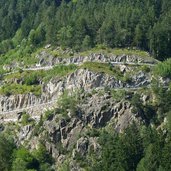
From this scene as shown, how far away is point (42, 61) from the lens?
529ft

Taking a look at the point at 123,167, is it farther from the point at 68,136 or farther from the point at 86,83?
the point at 86,83

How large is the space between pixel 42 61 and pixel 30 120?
24.3 m

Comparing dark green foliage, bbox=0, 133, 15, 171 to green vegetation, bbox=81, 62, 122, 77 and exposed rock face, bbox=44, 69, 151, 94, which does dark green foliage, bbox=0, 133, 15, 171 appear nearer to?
exposed rock face, bbox=44, 69, 151, 94

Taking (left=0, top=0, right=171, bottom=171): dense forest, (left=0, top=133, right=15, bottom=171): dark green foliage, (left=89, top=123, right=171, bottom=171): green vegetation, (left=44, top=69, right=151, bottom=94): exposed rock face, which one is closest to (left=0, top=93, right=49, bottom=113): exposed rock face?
(left=0, top=0, right=171, bottom=171): dense forest

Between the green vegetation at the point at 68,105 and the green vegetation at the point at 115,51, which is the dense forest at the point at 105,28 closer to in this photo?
the green vegetation at the point at 115,51

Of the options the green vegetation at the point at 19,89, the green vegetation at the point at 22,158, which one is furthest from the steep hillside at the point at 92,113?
the green vegetation at the point at 22,158

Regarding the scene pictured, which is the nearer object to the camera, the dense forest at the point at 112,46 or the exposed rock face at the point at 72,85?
the dense forest at the point at 112,46

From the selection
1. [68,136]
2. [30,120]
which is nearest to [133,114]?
[68,136]

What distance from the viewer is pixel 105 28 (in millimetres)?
161375

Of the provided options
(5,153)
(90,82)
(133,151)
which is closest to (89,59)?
(90,82)

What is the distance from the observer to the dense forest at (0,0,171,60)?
157m

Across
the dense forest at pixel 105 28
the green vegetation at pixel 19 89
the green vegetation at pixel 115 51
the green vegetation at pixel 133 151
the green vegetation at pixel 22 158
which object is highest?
the dense forest at pixel 105 28

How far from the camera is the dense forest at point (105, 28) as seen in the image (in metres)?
157

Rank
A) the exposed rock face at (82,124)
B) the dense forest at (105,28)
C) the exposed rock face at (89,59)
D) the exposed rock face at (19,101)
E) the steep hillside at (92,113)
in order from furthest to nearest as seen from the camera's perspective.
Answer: the dense forest at (105,28)
the exposed rock face at (89,59)
the exposed rock face at (19,101)
the exposed rock face at (82,124)
the steep hillside at (92,113)
